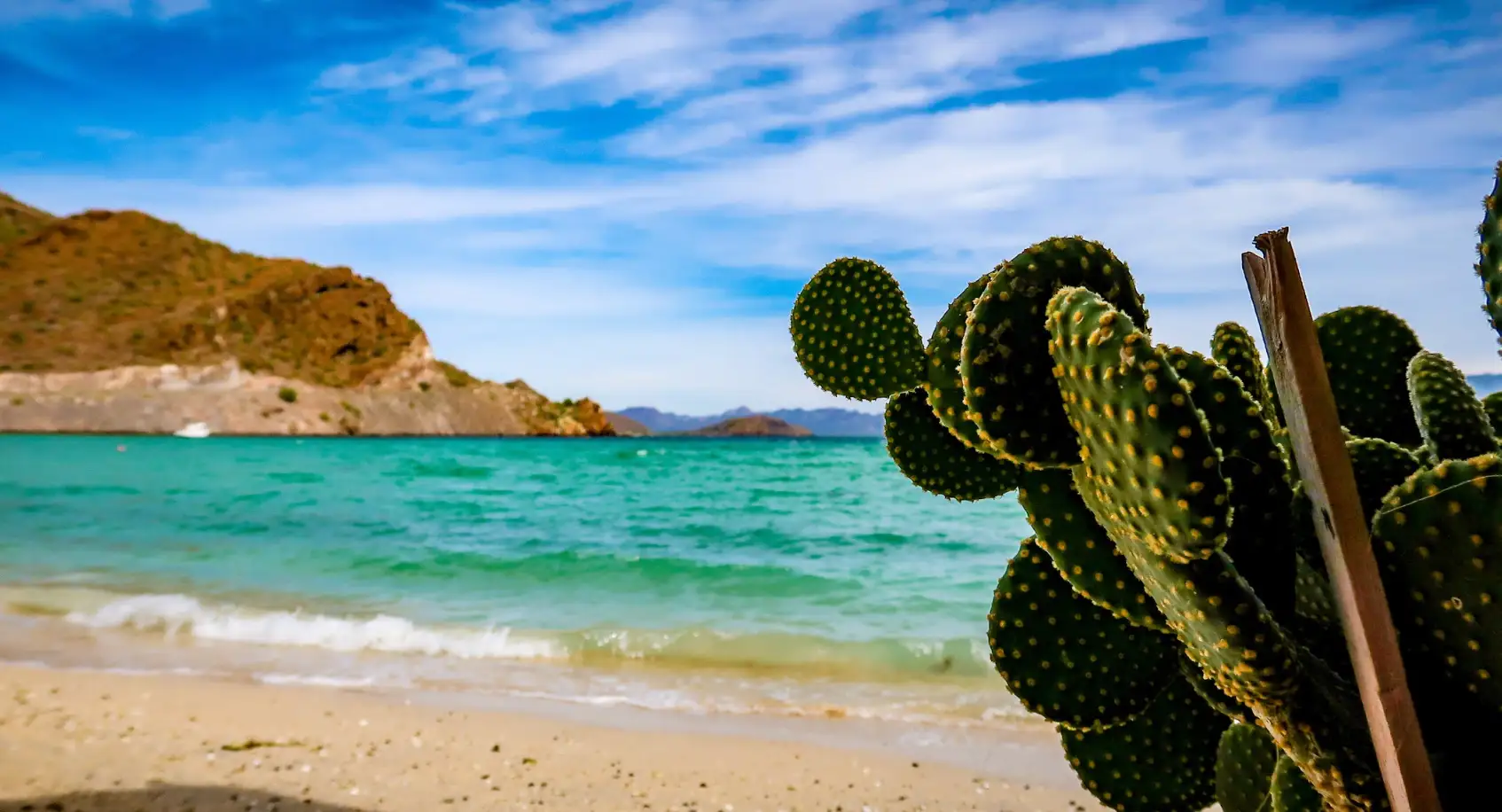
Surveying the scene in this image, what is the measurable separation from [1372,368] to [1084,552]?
753mm

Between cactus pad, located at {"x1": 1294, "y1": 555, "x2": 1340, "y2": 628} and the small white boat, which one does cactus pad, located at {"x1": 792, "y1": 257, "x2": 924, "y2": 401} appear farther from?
the small white boat

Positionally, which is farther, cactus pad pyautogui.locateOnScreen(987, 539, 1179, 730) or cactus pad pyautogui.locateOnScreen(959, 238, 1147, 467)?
cactus pad pyautogui.locateOnScreen(987, 539, 1179, 730)

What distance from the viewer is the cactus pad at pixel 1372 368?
1464 mm

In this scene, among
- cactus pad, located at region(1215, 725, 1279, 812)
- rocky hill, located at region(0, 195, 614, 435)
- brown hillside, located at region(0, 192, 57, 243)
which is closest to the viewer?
cactus pad, located at region(1215, 725, 1279, 812)

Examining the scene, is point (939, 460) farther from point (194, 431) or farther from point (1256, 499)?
point (194, 431)

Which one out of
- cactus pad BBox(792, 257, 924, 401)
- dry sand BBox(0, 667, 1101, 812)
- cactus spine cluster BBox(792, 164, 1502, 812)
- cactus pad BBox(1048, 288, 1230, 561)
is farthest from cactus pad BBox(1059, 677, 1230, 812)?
dry sand BBox(0, 667, 1101, 812)

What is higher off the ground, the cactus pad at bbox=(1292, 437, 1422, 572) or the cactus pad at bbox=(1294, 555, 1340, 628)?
the cactus pad at bbox=(1292, 437, 1422, 572)

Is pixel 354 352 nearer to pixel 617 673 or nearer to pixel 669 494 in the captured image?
pixel 669 494

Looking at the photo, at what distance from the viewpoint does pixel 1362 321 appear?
149 cm

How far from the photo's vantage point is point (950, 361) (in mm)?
1139

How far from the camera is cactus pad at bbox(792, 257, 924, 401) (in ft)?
4.84

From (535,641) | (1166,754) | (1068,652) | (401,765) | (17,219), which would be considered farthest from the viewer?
(17,219)

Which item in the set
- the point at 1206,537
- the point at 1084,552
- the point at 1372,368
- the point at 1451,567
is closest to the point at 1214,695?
the point at 1084,552

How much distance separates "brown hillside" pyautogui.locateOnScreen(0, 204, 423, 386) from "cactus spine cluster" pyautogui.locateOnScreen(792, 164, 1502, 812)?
2857 inches
